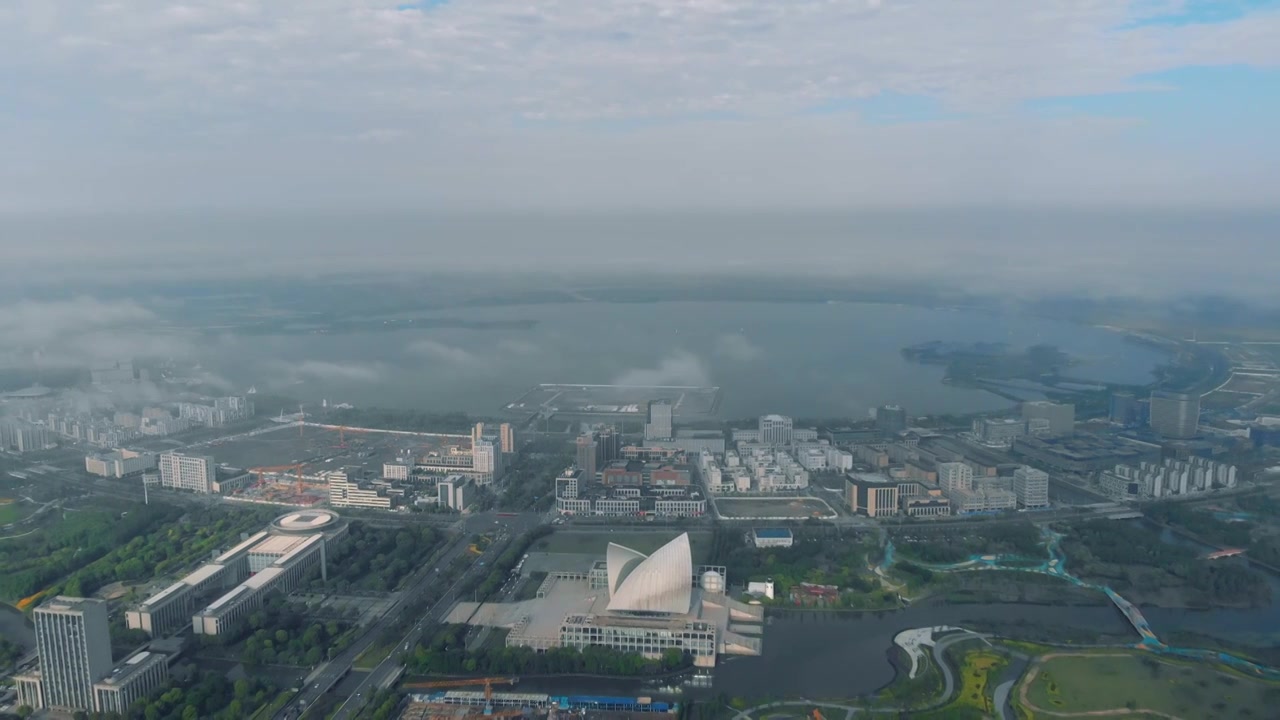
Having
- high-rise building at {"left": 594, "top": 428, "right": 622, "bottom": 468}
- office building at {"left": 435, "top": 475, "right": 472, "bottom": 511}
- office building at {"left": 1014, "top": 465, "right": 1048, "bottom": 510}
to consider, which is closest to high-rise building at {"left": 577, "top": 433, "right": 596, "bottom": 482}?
high-rise building at {"left": 594, "top": 428, "right": 622, "bottom": 468}

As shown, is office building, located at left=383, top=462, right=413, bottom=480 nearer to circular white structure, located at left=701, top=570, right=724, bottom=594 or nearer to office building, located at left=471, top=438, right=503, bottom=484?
office building, located at left=471, top=438, right=503, bottom=484

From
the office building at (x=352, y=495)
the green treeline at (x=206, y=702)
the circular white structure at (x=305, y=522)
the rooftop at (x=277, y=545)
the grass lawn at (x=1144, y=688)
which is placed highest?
the circular white structure at (x=305, y=522)

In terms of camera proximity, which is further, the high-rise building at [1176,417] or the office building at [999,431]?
the office building at [999,431]

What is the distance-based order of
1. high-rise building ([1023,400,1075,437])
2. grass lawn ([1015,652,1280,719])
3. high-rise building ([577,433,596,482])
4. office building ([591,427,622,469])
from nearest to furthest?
grass lawn ([1015,652,1280,719]), high-rise building ([577,433,596,482]), office building ([591,427,622,469]), high-rise building ([1023,400,1075,437])

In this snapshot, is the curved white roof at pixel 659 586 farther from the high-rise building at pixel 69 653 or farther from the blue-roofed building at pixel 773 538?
the high-rise building at pixel 69 653

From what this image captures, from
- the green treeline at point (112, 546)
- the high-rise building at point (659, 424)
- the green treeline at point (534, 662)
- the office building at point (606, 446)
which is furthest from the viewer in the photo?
the high-rise building at point (659, 424)

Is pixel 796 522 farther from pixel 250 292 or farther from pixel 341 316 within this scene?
pixel 250 292

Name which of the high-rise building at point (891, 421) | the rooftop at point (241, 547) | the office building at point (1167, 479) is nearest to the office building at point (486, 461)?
the rooftop at point (241, 547)
